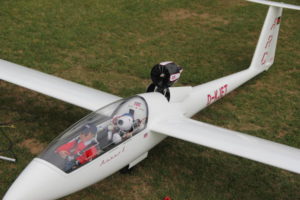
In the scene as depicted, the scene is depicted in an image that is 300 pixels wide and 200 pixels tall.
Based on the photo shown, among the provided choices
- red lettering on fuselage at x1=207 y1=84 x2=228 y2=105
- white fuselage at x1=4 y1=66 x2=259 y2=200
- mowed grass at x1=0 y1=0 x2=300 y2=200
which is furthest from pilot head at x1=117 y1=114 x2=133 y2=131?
red lettering on fuselage at x1=207 y1=84 x2=228 y2=105

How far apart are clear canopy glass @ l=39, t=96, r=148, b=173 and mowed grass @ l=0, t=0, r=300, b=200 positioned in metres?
1.15

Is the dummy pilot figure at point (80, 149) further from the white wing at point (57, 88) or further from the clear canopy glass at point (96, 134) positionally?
the white wing at point (57, 88)

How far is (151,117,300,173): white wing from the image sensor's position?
6367 mm

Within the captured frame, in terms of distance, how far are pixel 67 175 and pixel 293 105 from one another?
731cm

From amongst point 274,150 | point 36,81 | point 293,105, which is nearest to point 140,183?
point 274,150

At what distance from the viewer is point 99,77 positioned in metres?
11.0

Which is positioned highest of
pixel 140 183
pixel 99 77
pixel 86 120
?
pixel 86 120

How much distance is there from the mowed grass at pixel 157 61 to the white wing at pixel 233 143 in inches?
42.6

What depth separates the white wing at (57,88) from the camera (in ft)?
26.1

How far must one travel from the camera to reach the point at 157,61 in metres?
12.3

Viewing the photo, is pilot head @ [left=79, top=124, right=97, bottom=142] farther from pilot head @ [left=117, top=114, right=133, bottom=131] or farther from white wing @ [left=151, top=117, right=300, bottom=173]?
white wing @ [left=151, top=117, right=300, bottom=173]

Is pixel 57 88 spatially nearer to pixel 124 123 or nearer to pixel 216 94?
pixel 124 123

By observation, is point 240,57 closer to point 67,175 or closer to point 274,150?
point 274,150

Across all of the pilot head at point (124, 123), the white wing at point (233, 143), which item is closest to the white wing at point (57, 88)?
the pilot head at point (124, 123)
